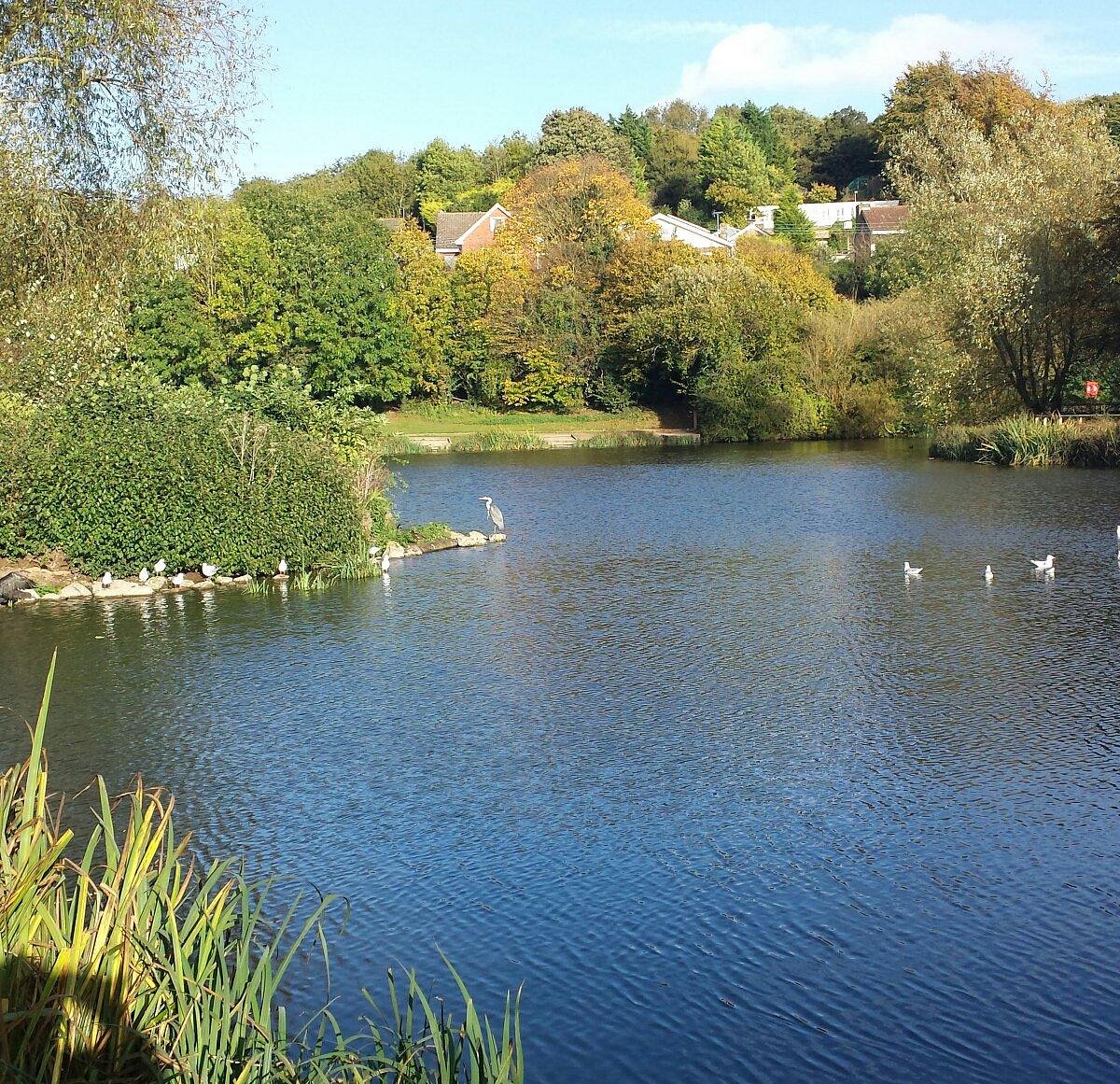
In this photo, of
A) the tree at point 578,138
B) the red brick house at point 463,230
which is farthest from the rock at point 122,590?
the tree at point 578,138

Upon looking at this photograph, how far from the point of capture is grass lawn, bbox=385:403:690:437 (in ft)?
180

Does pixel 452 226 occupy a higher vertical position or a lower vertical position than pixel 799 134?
lower

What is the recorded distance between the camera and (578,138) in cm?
8444

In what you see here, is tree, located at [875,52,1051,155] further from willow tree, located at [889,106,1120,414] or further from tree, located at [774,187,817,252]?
willow tree, located at [889,106,1120,414]

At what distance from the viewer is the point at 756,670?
14.4m

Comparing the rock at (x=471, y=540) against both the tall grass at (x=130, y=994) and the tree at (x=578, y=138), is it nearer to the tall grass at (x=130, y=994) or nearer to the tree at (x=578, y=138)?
the tall grass at (x=130, y=994)

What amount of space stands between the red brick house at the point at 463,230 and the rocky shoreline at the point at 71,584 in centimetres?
5793

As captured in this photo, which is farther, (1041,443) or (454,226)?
(454,226)

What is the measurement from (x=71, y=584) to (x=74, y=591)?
15 cm

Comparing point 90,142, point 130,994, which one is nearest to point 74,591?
point 90,142

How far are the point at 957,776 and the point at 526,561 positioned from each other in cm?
1245

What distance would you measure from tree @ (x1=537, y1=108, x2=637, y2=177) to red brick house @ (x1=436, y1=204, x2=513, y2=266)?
555cm

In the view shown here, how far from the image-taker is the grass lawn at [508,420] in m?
54.9

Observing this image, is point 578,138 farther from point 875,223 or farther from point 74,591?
point 74,591
